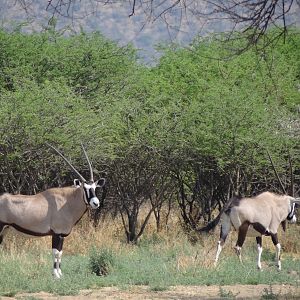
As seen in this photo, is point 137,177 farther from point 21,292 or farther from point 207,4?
point 207,4

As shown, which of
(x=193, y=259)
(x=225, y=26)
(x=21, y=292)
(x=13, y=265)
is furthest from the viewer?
(x=193, y=259)

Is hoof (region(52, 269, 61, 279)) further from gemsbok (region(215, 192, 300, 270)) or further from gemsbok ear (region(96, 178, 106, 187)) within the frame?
gemsbok (region(215, 192, 300, 270))

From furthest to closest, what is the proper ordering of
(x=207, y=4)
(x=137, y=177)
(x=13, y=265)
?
(x=137, y=177) → (x=13, y=265) → (x=207, y=4)

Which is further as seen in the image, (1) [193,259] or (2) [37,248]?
(2) [37,248]

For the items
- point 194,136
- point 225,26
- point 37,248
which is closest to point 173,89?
point 194,136

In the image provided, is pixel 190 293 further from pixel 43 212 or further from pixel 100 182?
pixel 100 182

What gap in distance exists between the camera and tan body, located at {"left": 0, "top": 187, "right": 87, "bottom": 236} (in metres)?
14.2

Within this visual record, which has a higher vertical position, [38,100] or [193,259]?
[38,100]

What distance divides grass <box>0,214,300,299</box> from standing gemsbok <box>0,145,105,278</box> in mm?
577

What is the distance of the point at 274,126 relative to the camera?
19.5 metres

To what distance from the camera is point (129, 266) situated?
14602mm

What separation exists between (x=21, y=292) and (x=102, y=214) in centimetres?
1157

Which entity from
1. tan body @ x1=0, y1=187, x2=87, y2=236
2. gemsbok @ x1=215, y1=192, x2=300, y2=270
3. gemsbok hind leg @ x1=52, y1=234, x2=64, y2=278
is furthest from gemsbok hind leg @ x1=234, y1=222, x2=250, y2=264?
gemsbok hind leg @ x1=52, y1=234, x2=64, y2=278

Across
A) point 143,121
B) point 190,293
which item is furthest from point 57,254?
point 143,121
